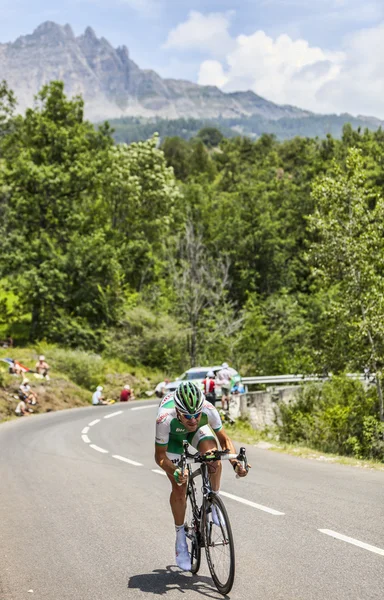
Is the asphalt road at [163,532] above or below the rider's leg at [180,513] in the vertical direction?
below

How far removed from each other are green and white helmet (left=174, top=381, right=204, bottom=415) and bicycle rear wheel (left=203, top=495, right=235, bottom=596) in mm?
733

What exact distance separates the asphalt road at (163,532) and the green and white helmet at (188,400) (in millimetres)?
1428

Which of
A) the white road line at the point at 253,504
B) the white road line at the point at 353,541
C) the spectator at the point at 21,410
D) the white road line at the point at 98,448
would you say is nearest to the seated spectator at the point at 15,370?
the spectator at the point at 21,410

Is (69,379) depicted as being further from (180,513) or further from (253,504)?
(180,513)

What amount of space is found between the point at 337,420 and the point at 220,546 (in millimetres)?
15677

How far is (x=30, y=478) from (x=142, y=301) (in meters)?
36.9

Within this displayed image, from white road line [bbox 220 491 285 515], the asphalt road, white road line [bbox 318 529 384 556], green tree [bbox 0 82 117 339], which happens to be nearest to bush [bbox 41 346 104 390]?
A: green tree [bbox 0 82 117 339]

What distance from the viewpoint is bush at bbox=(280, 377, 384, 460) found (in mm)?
19234

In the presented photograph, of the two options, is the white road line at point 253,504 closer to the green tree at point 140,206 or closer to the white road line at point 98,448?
the white road line at point 98,448

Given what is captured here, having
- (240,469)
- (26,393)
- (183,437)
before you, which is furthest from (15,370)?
(240,469)

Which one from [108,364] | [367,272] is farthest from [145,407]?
[367,272]

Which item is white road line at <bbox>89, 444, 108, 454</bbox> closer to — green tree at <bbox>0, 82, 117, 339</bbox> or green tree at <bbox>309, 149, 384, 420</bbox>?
green tree at <bbox>309, 149, 384, 420</bbox>

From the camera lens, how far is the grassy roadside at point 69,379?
2900 centimetres

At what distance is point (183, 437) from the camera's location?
589 centimetres
